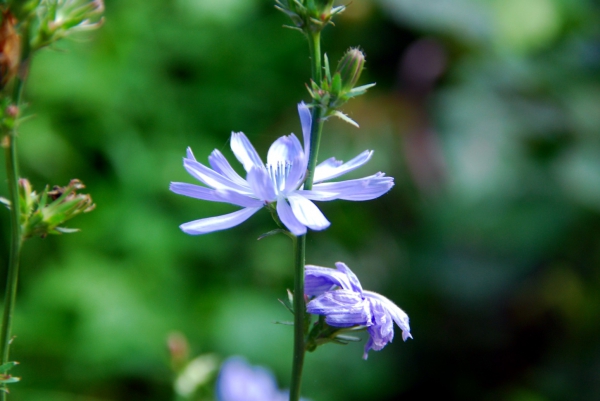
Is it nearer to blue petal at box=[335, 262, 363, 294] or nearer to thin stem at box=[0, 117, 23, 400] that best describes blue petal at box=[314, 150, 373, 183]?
blue petal at box=[335, 262, 363, 294]

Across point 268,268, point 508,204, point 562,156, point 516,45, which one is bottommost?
point 268,268

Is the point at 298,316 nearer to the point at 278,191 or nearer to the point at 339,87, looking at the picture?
the point at 278,191

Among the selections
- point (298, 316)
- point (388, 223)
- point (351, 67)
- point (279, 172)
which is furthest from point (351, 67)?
point (388, 223)

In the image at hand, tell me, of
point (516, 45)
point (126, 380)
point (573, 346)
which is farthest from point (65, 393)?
point (516, 45)

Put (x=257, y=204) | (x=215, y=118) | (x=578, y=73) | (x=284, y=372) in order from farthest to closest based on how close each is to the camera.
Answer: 1. (x=215, y=118)
2. (x=578, y=73)
3. (x=284, y=372)
4. (x=257, y=204)

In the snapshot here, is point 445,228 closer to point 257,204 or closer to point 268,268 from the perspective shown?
point 268,268

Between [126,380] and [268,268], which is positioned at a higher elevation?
[268,268]
